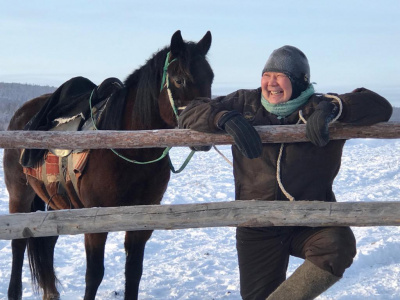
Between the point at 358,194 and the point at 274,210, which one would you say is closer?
the point at 274,210

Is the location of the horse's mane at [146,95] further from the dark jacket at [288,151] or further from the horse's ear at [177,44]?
the dark jacket at [288,151]

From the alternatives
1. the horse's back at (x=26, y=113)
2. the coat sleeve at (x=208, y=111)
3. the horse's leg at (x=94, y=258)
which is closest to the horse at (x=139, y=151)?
the horse's leg at (x=94, y=258)

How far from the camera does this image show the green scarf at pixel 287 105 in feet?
9.62

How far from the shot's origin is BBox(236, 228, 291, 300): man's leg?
2.96 meters

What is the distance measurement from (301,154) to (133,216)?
102cm

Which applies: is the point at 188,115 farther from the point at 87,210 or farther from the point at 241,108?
the point at 87,210

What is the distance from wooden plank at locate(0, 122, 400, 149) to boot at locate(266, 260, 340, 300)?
27.4 inches

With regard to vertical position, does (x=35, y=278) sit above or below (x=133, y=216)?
below

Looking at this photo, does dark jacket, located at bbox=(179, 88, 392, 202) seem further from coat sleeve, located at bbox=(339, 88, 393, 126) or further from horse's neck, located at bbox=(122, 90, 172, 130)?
horse's neck, located at bbox=(122, 90, 172, 130)

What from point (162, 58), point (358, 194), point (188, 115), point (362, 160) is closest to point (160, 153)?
point (162, 58)

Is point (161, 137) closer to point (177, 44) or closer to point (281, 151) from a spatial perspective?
point (281, 151)

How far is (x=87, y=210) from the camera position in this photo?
3.10 m

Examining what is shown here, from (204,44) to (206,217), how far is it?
1.58 meters

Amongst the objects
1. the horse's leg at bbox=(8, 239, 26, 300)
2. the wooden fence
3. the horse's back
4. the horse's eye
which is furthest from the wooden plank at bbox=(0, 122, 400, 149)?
the horse's leg at bbox=(8, 239, 26, 300)
